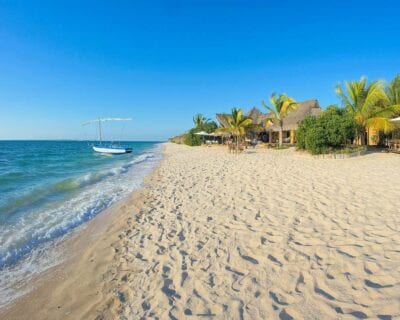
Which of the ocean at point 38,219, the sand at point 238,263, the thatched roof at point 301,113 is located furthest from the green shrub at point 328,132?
the ocean at point 38,219

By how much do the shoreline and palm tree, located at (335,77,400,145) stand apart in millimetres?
15912

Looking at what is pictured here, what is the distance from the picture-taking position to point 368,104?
1548 cm

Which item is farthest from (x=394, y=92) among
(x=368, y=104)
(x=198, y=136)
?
(x=198, y=136)

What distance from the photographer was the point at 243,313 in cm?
237

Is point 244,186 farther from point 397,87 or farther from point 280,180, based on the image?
point 397,87

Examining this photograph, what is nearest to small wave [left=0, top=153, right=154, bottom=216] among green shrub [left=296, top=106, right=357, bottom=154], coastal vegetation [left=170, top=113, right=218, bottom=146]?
green shrub [left=296, top=106, right=357, bottom=154]

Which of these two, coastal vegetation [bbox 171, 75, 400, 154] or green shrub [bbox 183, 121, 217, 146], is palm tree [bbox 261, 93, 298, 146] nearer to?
coastal vegetation [bbox 171, 75, 400, 154]

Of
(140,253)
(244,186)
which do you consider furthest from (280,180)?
(140,253)

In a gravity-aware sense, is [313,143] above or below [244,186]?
above

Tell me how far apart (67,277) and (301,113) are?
25075mm

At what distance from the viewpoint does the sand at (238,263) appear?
2482mm

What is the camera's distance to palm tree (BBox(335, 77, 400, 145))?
15.2m

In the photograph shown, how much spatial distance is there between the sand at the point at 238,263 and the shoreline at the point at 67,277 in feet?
0.05

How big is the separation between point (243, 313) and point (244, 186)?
16.7ft
